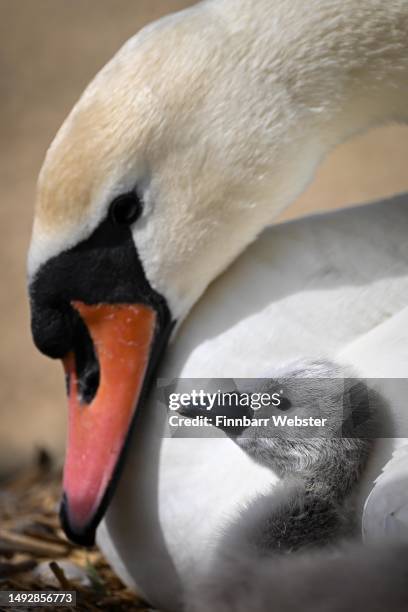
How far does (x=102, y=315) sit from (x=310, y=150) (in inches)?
20.6

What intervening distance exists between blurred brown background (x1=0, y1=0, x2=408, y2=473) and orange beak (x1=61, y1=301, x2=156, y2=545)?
2.15m

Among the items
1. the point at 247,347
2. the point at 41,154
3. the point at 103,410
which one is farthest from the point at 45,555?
the point at 41,154

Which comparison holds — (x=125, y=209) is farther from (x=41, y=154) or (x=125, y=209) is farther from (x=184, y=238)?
(x=41, y=154)

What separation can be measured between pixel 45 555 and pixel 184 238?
933 mm

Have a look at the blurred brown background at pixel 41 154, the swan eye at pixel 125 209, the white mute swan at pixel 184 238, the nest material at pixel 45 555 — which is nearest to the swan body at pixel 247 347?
the white mute swan at pixel 184 238

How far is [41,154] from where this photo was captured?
663cm

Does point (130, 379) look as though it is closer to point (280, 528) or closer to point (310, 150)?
point (280, 528)

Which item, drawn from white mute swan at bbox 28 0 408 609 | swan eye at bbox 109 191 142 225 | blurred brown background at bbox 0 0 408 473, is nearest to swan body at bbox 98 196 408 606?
white mute swan at bbox 28 0 408 609

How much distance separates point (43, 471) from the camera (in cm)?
354

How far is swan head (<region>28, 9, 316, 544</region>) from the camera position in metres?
1.95

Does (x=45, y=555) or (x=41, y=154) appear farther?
(x=41, y=154)

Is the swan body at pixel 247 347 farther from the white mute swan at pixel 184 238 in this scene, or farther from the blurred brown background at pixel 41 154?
the blurred brown background at pixel 41 154

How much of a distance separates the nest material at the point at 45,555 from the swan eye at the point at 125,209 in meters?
0.76

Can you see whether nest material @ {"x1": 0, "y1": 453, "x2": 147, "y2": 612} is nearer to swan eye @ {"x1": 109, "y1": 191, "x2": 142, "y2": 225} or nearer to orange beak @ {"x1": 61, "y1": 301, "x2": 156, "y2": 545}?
orange beak @ {"x1": 61, "y1": 301, "x2": 156, "y2": 545}
